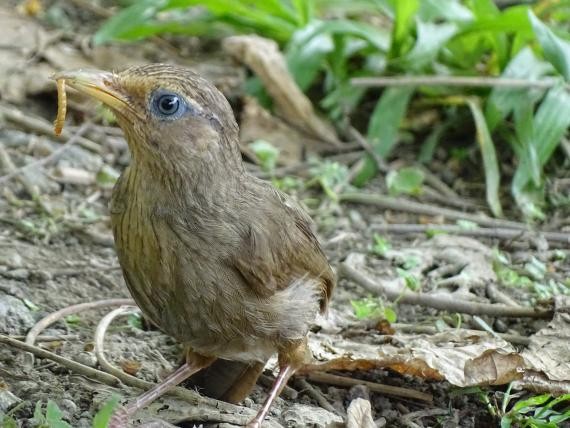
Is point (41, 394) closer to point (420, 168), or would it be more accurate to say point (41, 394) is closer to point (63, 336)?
point (63, 336)

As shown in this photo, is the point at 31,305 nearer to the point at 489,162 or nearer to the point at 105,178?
the point at 105,178

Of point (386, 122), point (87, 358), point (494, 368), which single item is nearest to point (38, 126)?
point (386, 122)

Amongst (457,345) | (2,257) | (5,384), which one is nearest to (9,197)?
(2,257)

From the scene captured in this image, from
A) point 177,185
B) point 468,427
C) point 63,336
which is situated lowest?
point 468,427

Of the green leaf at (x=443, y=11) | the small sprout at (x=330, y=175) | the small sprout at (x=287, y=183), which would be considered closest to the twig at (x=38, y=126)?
the small sprout at (x=287, y=183)

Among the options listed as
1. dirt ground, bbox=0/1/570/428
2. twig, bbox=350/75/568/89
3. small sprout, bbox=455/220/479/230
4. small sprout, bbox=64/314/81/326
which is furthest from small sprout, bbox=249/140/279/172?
small sprout, bbox=64/314/81/326

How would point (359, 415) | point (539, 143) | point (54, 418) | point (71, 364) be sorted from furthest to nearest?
1. point (539, 143)
2. point (71, 364)
3. point (359, 415)
4. point (54, 418)
